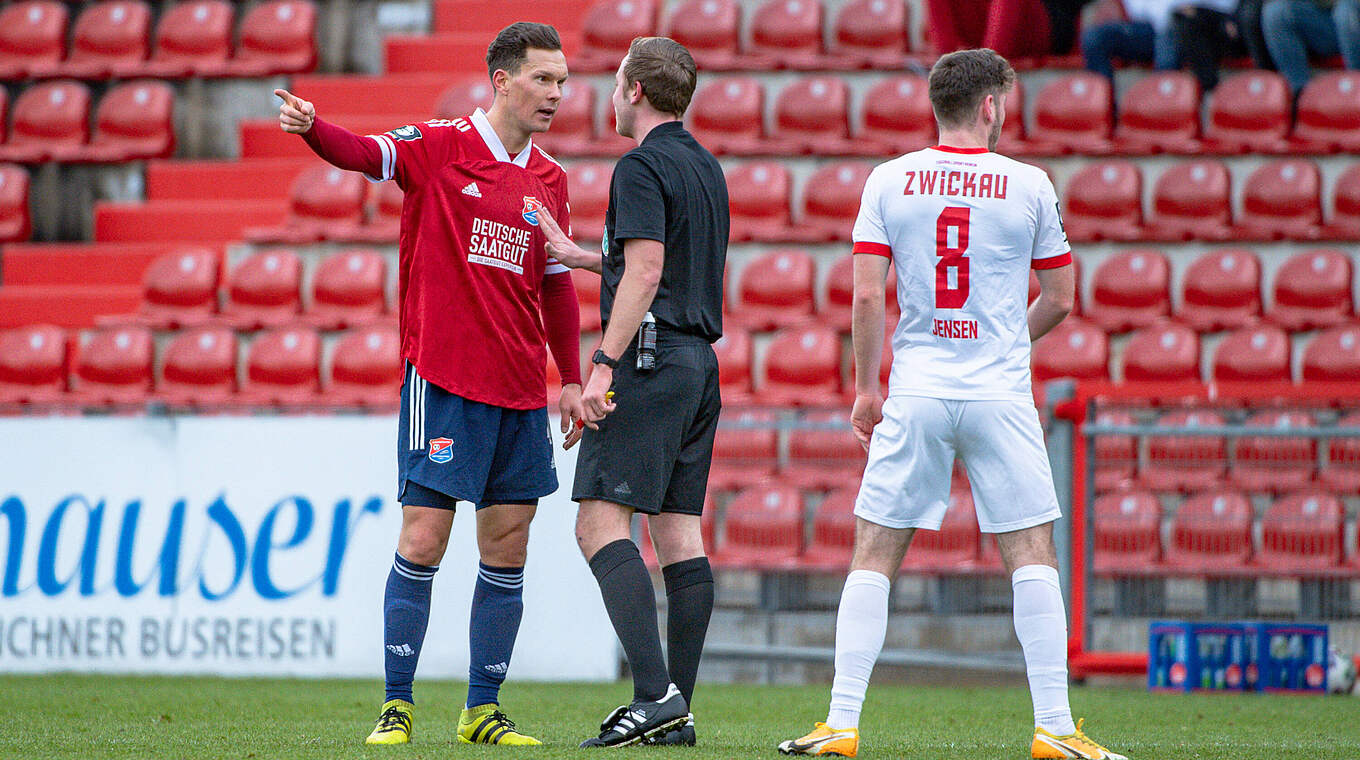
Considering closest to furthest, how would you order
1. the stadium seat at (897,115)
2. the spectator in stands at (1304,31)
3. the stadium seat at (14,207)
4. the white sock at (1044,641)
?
1. the white sock at (1044,641)
2. the spectator in stands at (1304,31)
3. the stadium seat at (897,115)
4. the stadium seat at (14,207)

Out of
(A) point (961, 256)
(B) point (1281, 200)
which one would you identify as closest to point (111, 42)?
(B) point (1281, 200)

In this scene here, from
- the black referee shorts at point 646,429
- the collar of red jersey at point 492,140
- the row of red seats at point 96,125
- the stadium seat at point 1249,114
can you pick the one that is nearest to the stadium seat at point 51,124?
the row of red seats at point 96,125

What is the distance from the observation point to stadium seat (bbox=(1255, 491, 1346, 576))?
24.2 feet

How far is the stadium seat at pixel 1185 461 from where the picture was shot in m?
7.49

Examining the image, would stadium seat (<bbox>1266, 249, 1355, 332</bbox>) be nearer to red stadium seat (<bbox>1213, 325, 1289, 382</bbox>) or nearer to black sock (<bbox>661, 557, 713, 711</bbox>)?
red stadium seat (<bbox>1213, 325, 1289, 382</bbox>)

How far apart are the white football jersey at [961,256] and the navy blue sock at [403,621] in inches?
56.1

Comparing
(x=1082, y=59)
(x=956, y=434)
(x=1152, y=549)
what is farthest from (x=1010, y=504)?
(x=1082, y=59)

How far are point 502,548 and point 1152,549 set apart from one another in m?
4.26

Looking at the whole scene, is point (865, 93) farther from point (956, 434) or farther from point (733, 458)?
point (956, 434)

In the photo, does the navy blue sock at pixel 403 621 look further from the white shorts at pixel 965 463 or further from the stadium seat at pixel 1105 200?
the stadium seat at pixel 1105 200

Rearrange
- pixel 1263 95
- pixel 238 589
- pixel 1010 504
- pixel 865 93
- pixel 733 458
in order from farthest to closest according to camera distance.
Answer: pixel 865 93 < pixel 1263 95 < pixel 733 458 < pixel 238 589 < pixel 1010 504

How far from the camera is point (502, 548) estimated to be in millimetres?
4344

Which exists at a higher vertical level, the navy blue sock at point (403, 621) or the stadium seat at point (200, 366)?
the stadium seat at point (200, 366)

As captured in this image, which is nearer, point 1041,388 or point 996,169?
point 996,169
